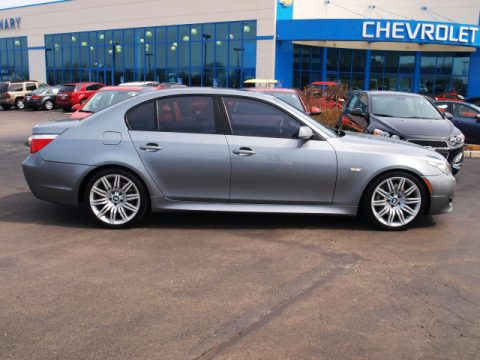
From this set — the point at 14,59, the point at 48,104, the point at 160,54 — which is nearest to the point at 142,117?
the point at 48,104

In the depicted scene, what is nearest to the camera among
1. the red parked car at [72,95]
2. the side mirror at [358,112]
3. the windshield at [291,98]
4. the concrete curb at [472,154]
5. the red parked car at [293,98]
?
the side mirror at [358,112]

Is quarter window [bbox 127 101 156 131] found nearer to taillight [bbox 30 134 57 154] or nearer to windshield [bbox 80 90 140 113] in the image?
taillight [bbox 30 134 57 154]

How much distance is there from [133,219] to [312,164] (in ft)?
7.02

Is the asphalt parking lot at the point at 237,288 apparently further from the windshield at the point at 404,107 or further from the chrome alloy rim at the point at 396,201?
the windshield at the point at 404,107

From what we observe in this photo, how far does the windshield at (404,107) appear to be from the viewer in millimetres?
9766

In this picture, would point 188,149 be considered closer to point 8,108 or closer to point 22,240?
point 22,240

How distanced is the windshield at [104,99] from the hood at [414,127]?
5.03m

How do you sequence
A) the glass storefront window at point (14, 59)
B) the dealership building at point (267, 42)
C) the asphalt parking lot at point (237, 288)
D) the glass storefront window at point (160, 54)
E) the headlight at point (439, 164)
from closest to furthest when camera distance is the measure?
1. the asphalt parking lot at point (237, 288)
2. the headlight at point (439, 164)
3. the dealership building at point (267, 42)
4. the glass storefront window at point (160, 54)
5. the glass storefront window at point (14, 59)

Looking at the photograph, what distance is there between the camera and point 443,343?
10.9ft

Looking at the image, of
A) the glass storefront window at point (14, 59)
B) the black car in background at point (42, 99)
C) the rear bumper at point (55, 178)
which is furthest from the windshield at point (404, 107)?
the glass storefront window at point (14, 59)

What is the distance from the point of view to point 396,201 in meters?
5.83

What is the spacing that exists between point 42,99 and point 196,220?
85.6 ft

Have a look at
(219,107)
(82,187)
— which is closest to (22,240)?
(82,187)

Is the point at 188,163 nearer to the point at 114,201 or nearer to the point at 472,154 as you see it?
the point at 114,201
